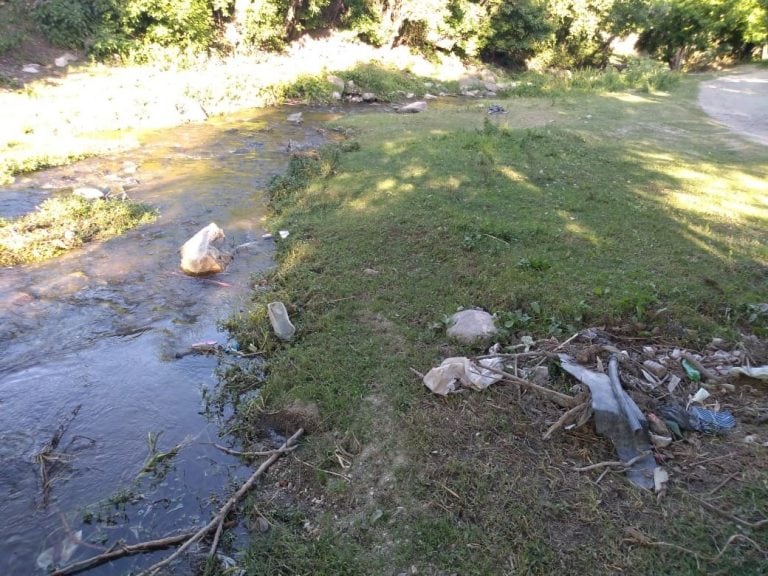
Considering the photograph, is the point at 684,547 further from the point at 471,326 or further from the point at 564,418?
the point at 471,326

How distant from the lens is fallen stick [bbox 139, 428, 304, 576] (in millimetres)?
3035

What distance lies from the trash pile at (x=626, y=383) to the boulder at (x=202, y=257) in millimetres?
3331

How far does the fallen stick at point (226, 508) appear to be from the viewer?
3.04m

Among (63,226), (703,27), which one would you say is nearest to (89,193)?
(63,226)

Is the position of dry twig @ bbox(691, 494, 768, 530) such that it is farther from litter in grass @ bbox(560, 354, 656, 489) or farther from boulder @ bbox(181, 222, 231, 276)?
boulder @ bbox(181, 222, 231, 276)

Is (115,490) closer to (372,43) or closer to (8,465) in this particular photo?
(8,465)

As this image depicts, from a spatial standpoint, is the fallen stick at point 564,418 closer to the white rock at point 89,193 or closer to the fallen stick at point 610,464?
the fallen stick at point 610,464

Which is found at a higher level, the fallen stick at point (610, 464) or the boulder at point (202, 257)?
the fallen stick at point (610, 464)

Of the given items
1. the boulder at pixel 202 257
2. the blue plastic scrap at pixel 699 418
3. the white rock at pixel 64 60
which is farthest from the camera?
the white rock at pixel 64 60

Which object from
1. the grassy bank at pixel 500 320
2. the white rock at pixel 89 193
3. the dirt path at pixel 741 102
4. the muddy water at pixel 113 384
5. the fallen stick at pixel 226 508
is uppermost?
the dirt path at pixel 741 102

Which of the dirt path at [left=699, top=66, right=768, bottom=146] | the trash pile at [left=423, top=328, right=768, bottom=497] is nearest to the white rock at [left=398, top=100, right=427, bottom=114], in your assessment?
the dirt path at [left=699, top=66, right=768, bottom=146]

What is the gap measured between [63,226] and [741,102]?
1712 centimetres

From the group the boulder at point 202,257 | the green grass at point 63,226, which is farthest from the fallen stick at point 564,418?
the green grass at point 63,226

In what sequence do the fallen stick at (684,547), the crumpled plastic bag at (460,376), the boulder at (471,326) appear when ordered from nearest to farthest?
the fallen stick at (684,547) < the crumpled plastic bag at (460,376) < the boulder at (471,326)
